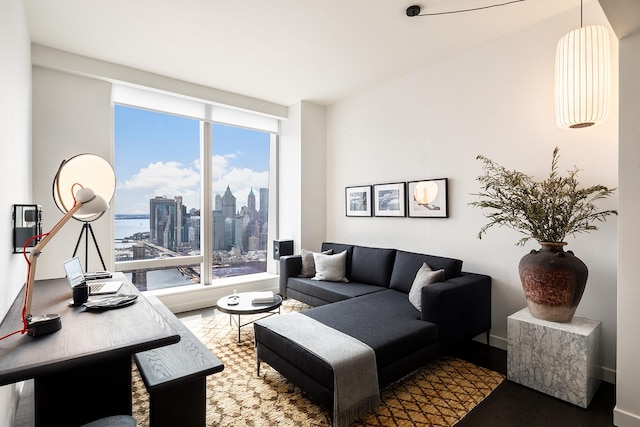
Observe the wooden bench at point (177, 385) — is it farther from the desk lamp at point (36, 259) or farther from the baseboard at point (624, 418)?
the baseboard at point (624, 418)

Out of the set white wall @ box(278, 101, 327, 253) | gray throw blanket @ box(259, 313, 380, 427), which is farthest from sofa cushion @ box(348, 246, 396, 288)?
gray throw blanket @ box(259, 313, 380, 427)

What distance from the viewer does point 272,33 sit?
9.71 ft

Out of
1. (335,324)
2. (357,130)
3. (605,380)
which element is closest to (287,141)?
(357,130)

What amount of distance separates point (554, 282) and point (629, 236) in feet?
1.69

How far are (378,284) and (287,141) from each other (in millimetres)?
2642

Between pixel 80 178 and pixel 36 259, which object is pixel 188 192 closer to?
pixel 80 178

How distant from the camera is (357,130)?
14.8 feet

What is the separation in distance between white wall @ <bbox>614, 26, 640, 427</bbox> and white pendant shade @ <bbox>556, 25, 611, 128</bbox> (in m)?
0.28

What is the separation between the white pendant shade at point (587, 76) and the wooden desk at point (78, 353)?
9.23 ft

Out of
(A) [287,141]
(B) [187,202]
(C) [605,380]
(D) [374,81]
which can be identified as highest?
(D) [374,81]

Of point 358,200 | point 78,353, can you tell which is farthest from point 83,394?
point 358,200

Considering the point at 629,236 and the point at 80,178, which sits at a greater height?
the point at 80,178

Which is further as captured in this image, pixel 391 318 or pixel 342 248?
pixel 342 248

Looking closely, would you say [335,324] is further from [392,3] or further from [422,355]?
[392,3]
